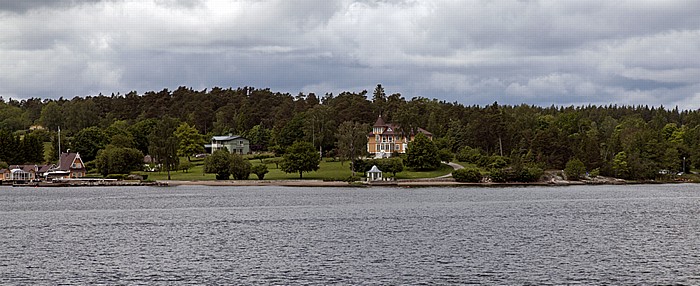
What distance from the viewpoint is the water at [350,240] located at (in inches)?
1598

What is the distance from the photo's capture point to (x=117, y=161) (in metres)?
128

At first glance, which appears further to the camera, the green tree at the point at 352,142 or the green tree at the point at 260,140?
the green tree at the point at 260,140

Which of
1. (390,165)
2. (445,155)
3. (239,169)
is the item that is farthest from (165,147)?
(445,155)

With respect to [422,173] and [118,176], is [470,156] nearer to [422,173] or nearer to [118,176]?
[422,173]

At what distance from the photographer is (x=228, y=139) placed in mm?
168625

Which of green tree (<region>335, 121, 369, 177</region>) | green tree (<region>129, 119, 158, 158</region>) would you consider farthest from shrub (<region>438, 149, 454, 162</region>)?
green tree (<region>129, 119, 158, 158</region>)

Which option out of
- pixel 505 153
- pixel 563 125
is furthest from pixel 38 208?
pixel 563 125

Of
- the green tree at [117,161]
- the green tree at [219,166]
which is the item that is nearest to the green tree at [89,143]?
the green tree at [117,161]

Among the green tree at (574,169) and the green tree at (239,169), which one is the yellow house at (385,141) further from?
the green tree at (239,169)

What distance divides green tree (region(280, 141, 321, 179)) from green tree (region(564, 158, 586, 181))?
40.2 m

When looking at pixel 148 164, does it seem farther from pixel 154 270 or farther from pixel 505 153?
pixel 154 270

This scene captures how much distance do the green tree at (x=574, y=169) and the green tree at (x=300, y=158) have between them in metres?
40.2

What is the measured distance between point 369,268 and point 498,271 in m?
6.68

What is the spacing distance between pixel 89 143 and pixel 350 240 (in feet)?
→ 335
